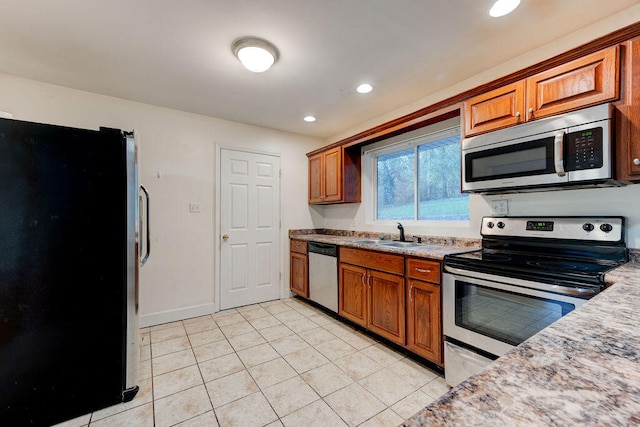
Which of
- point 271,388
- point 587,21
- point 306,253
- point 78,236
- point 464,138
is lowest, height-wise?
point 271,388

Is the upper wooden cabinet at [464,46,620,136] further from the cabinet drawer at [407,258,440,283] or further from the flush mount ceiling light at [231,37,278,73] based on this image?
the flush mount ceiling light at [231,37,278,73]

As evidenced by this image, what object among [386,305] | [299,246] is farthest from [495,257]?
[299,246]

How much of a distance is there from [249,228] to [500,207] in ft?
9.15

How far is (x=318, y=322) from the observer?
3.04 meters

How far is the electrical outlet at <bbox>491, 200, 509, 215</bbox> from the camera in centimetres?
218

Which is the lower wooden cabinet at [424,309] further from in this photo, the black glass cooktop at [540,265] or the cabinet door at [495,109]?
the cabinet door at [495,109]

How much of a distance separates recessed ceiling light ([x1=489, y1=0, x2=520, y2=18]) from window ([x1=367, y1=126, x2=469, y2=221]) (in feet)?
3.39

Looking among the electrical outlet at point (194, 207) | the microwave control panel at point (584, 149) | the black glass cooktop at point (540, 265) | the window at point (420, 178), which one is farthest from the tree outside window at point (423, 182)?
the electrical outlet at point (194, 207)

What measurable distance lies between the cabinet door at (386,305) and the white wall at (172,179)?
1973mm

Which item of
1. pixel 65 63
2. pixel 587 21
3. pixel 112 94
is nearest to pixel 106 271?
pixel 65 63

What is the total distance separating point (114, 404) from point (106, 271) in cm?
84

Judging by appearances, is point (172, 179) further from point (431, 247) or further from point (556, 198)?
point (556, 198)

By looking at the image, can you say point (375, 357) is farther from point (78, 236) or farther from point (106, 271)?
point (78, 236)

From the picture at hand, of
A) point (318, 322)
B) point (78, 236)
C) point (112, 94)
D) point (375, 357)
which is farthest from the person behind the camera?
point (318, 322)
